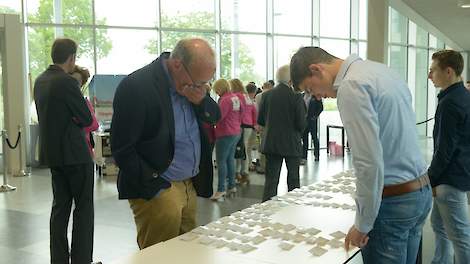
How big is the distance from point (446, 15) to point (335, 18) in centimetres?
A: 465

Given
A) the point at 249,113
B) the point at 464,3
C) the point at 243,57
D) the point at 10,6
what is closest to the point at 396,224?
the point at 249,113

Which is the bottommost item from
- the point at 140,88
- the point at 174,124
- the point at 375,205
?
the point at 375,205

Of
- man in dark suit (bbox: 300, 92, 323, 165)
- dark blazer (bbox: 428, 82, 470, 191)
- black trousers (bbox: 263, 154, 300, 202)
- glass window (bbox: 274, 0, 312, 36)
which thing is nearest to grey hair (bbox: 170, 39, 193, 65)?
dark blazer (bbox: 428, 82, 470, 191)

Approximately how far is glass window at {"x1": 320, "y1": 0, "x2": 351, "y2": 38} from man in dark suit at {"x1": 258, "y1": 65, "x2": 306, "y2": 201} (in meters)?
8.84

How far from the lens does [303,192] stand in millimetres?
3346

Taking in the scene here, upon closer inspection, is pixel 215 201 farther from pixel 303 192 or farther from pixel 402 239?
pixel 402 239

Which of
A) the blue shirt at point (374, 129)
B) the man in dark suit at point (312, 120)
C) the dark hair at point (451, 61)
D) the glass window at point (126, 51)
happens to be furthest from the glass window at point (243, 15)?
the blue shirt at point (374, 129)

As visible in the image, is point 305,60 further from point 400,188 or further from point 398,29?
point 398,29

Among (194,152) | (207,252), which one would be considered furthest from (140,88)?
(207,252)

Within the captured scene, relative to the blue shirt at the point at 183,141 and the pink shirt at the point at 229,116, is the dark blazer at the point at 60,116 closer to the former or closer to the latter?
the blue shirt at the point at 183,141

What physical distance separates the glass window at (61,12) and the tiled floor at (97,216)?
129 inches

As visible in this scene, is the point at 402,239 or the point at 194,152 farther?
the point at 194,152

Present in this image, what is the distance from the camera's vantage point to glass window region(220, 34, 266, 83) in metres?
12.5

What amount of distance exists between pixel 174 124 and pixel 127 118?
0.24m
